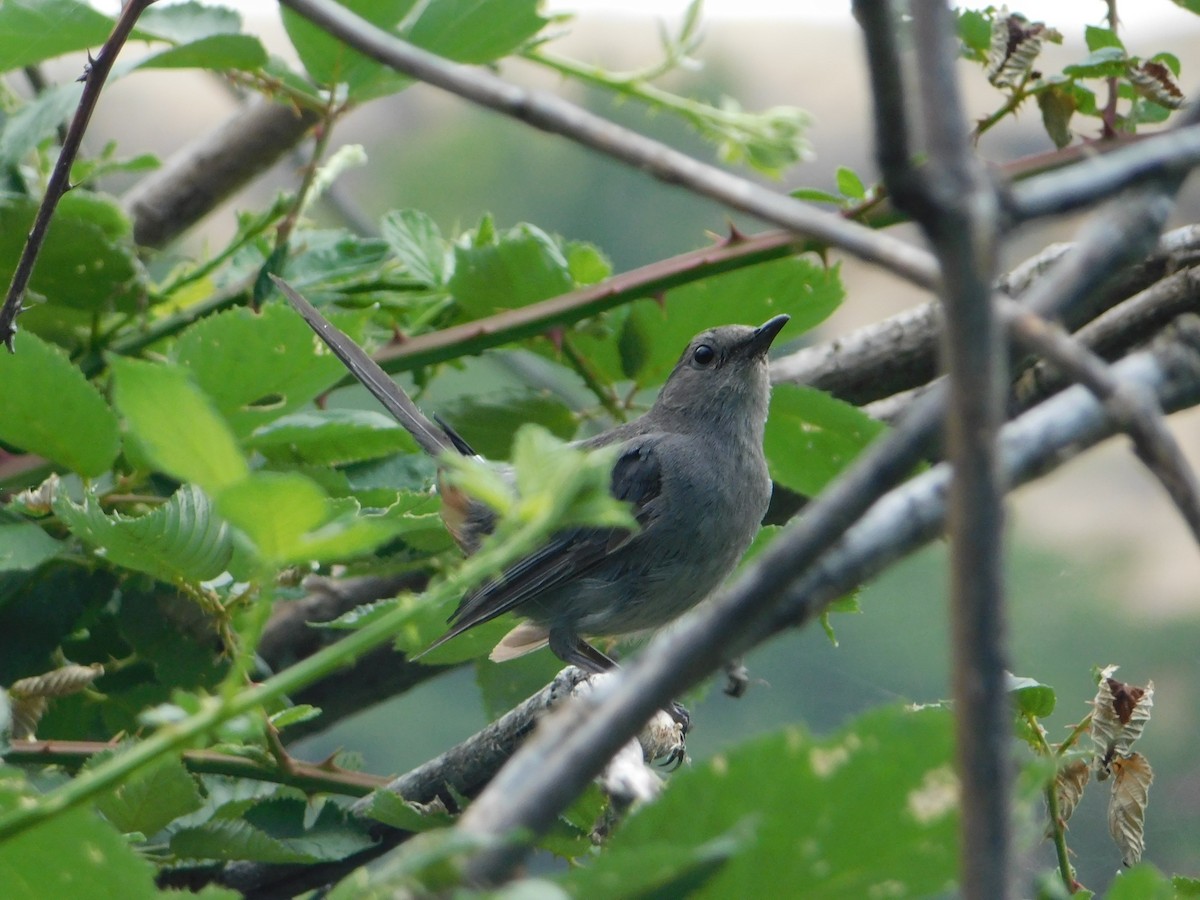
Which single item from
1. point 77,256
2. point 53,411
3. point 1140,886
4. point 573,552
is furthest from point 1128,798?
point 77,256

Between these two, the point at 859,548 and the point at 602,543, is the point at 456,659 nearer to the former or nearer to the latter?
the point at 602,543

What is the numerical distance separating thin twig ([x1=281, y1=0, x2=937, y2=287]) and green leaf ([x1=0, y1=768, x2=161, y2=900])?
1.07ft

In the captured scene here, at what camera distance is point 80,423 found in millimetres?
910

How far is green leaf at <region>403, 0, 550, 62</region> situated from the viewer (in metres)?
1.09

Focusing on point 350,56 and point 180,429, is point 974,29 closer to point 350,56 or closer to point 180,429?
point 350,56

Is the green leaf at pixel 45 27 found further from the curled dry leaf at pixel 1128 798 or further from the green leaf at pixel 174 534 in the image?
the curled dry leaf at pixel 1128 798

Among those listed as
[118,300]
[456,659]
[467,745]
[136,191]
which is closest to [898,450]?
[467,745]

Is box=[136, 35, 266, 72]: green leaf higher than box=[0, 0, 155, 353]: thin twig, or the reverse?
box=[136, 35, 266, 72]: green leaf

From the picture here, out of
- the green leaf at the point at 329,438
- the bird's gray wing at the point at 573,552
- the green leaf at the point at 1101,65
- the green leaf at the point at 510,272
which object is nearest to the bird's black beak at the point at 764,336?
the bird's gray wing at the point at 573,552

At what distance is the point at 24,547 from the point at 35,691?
6.5 inches

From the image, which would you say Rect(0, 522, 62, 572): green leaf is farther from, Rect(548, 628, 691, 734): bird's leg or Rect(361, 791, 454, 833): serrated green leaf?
Rect(548, 628, 691, 734): bird's leg

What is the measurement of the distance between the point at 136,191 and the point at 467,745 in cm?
121

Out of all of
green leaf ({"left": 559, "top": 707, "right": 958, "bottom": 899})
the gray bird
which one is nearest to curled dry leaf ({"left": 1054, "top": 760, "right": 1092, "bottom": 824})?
green leaf ({"left": 559, "top": 707, "right": 958, "bottom": 899})

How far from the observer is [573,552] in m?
1.68
